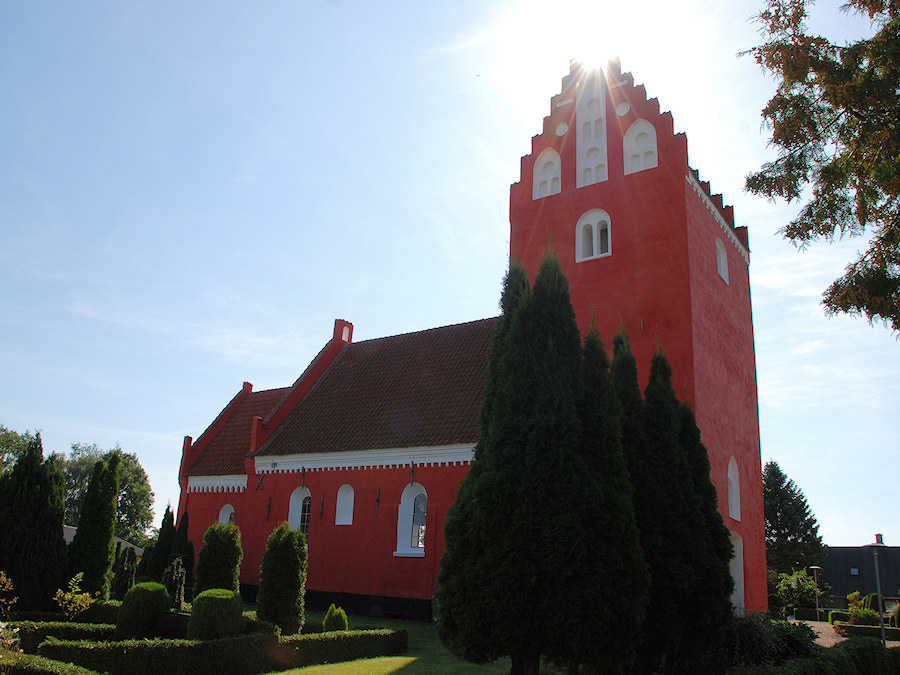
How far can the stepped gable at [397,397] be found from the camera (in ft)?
66.1

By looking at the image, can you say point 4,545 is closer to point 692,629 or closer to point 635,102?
point 692,629

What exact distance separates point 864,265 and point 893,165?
1.40m

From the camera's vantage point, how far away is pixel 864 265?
9555 mm

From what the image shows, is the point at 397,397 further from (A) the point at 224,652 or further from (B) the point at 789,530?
(B) the point at 789,530

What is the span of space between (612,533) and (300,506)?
16458mm

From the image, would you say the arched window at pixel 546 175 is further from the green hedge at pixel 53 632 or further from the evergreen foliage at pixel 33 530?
the green hedge at pixel 53 632

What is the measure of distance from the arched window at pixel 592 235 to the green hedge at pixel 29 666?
1459cm

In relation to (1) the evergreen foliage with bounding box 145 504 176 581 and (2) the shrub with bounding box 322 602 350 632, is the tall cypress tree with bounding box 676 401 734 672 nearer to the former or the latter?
(2) the shrub with bounding box 322 602 350 632

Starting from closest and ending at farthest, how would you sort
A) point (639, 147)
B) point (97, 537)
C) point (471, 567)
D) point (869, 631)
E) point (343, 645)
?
point (471, 567)
point (343, 645)
point (97, 537)
point (639, 147)
point (869, 631)

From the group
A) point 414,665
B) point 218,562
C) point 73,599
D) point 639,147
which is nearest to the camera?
point 414,665

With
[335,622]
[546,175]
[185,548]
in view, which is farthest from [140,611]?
[546,175]

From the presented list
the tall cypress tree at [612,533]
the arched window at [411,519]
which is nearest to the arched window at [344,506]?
the arched window at [411,519]

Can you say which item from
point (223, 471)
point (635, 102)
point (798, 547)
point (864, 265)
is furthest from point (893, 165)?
point (798, 547)

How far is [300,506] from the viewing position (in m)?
22.4
